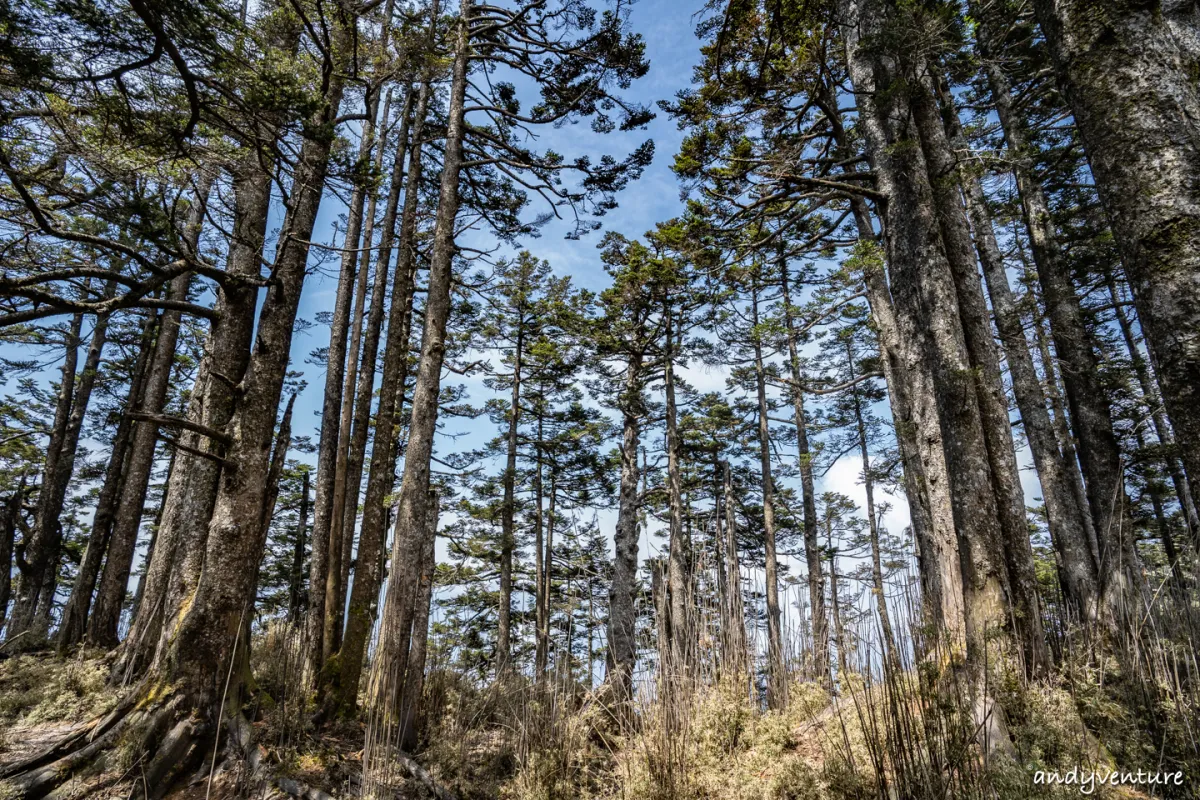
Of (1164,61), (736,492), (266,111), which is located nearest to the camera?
(1164,61)

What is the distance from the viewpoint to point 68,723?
443 centimetres

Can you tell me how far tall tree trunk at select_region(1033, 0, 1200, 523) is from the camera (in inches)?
68.9

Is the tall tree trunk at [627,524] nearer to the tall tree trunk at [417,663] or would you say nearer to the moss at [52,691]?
the tall tree trunk at [417,663]

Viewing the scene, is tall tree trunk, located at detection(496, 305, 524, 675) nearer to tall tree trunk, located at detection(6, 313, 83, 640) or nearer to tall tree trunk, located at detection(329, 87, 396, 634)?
tall tree trunk, located at detection(329, 87, 396, 634)

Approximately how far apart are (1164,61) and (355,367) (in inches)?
365

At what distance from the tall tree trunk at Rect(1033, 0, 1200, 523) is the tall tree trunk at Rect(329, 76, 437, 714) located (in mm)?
4915

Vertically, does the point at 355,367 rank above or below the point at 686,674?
above

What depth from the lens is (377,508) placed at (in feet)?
19.1

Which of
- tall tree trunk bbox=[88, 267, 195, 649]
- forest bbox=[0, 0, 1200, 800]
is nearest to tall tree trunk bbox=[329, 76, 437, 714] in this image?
forest bbox=[0, 0, 1200, 800]

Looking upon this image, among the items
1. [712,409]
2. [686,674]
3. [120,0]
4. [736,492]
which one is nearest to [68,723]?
[686,674]

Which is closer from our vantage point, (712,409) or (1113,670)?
(1113,670)

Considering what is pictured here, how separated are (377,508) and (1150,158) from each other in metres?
6.36

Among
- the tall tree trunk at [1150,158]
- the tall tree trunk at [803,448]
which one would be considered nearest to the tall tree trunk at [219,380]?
the tall tree trunk at [1150,158]

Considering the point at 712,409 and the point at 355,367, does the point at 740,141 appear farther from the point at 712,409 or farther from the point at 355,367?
the point at 712,409
